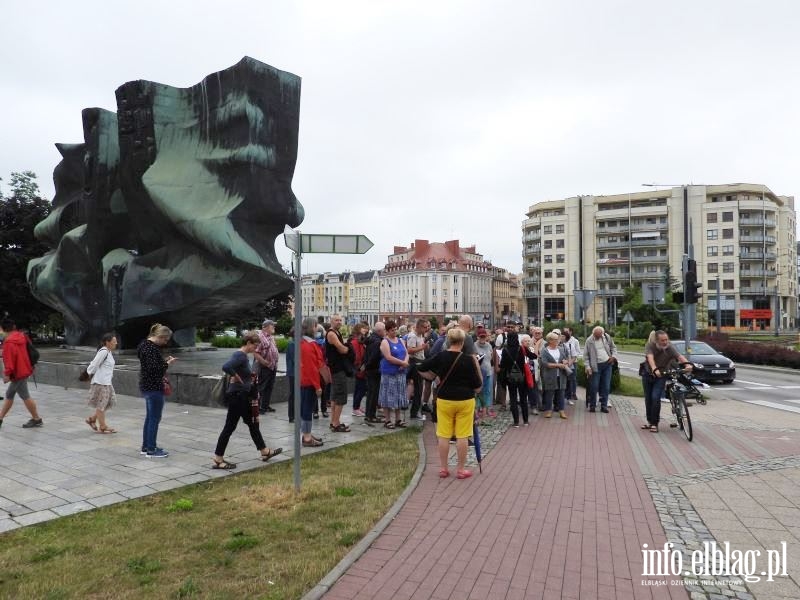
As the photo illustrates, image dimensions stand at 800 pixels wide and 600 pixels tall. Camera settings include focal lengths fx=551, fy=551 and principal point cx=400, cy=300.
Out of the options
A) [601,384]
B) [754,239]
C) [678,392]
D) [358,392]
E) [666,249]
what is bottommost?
[358,392]

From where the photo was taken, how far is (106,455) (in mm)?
7547

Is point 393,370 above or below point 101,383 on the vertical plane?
above

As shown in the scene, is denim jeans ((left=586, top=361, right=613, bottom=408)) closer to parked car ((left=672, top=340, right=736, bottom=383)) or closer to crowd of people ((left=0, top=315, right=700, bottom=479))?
crowd of people ((left=0, top=315, right=700, bottom=479))

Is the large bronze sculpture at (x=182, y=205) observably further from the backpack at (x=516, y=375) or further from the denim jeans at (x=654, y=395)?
the denim jeans at (x=654, y=395)

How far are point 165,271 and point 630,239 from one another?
72.7 metres

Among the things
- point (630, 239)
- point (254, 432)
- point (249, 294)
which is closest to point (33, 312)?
point (249, 294)

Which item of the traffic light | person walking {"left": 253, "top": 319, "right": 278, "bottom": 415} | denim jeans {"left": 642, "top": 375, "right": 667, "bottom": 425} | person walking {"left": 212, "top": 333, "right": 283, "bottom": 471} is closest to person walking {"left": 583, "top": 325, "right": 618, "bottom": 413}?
denim jeans {"left": 642, "top": 375, "right": 667, "bottom": 425}

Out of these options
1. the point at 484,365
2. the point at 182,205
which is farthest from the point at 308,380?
the point at 182,205

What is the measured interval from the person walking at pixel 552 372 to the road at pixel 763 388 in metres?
5.72

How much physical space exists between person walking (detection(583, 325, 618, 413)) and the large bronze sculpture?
329 inches

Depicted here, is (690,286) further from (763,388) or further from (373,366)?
(373,366)

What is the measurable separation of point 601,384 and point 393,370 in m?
5.02

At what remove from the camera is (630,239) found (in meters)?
77.5

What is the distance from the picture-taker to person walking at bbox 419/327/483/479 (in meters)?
6.59
